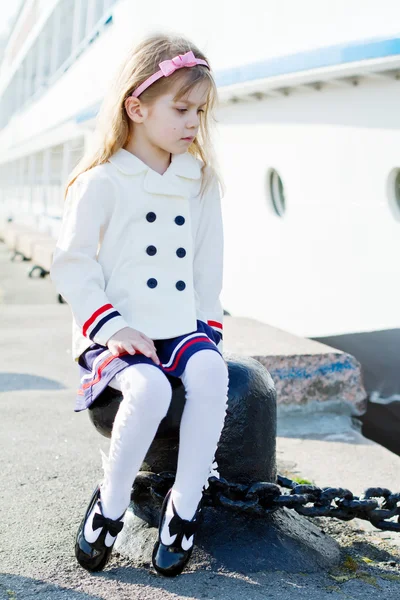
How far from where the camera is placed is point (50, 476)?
3102 millimetres

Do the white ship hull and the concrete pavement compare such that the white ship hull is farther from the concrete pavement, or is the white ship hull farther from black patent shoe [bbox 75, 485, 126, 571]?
black patent shoe [bbox 75, 485, 126, 571]

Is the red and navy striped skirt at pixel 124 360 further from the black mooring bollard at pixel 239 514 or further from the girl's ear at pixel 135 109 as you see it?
the girl's ear at pixel 135 109

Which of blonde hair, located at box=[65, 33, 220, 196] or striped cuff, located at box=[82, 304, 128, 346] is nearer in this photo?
striped cuff, located at box=[82, 304, 128, 346]

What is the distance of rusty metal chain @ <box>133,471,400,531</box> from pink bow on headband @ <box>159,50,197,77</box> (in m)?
1.16

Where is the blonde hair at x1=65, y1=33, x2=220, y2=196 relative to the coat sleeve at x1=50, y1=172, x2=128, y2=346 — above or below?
above

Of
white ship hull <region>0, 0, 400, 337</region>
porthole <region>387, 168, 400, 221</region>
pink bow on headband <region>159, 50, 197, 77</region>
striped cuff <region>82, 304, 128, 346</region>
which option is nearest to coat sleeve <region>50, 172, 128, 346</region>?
striped cuff <region>82, 304, 128, 346</region>

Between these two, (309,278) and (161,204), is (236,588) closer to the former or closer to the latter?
(161,204)

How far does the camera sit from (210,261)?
96.3 inches

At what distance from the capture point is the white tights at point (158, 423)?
81.7 inches

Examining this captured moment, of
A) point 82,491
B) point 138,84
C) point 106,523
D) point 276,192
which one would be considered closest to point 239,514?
point 106,523

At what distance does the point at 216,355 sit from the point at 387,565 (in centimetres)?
87

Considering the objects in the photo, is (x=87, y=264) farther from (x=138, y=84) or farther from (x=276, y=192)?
(x=276, y=192)

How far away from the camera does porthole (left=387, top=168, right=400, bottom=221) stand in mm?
4922

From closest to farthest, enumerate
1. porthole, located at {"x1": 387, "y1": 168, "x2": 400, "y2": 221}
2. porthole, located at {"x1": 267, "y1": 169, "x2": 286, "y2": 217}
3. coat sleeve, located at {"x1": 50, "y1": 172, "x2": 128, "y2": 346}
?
1. coat sleeve, located at {"x1": 50, "y1": 172, "x2": 128, "y2": 346}
2. porthole, located at {"x1": 387, "y1": 168, "x2": 400, "y2": 221}
3. porthole, located at {"x1": 267, "y1": 169, "x2": 286, "y2": 217}
